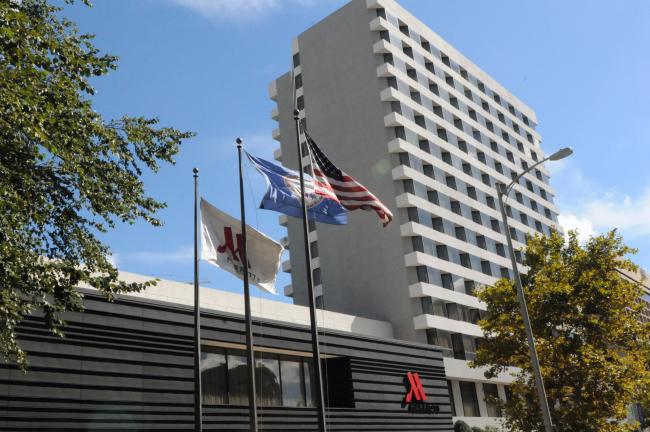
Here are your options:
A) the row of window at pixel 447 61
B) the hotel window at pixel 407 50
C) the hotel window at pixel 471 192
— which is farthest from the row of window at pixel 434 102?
the hotel window at pixel 471 192

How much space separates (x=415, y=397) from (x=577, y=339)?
916 centimetres

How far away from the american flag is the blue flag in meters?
0.29

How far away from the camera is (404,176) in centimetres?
5238

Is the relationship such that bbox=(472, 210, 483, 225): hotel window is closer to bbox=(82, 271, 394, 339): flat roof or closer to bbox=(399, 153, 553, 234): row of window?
bbox=(399, 153, 553, 234): row of window

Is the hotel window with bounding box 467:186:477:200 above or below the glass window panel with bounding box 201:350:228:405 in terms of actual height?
above

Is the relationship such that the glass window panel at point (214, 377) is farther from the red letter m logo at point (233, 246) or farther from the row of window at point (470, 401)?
the row of window at point (470, 401)

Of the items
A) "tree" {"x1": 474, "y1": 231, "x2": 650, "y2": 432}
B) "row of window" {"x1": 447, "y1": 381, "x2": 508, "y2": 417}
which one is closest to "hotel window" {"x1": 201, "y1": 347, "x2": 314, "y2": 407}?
"tree" {"x1": 474, "y1": 231, "x2": 650, "y2": 432}

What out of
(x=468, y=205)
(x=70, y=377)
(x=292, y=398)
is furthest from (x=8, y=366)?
(x=468, y=205)

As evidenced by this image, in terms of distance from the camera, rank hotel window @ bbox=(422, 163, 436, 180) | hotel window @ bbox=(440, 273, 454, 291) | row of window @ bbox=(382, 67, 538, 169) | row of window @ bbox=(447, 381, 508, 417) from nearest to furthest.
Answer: row of window @ bbox=(447, 381, 508, 417), hotel window @ bbox=(440, 273, 454, 291), hotel window @ bbox=(422, 163, 436, 180), row of window @ bbox=(382, 67, 538, 169)

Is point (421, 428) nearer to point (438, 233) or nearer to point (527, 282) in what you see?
point (527, 282)

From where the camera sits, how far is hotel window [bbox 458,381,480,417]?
50.0 meters

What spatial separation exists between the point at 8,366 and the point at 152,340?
5406 mm

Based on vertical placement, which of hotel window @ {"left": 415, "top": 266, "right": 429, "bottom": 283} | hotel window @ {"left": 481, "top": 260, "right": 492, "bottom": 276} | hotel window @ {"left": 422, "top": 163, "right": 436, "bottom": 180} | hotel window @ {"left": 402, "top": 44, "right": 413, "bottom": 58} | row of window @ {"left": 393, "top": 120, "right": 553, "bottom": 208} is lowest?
hotel window @ {"left": 415, "top": 266, "right": 429, "bottom": 283}

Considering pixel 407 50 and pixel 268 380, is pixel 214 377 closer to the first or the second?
pixel 268 380
